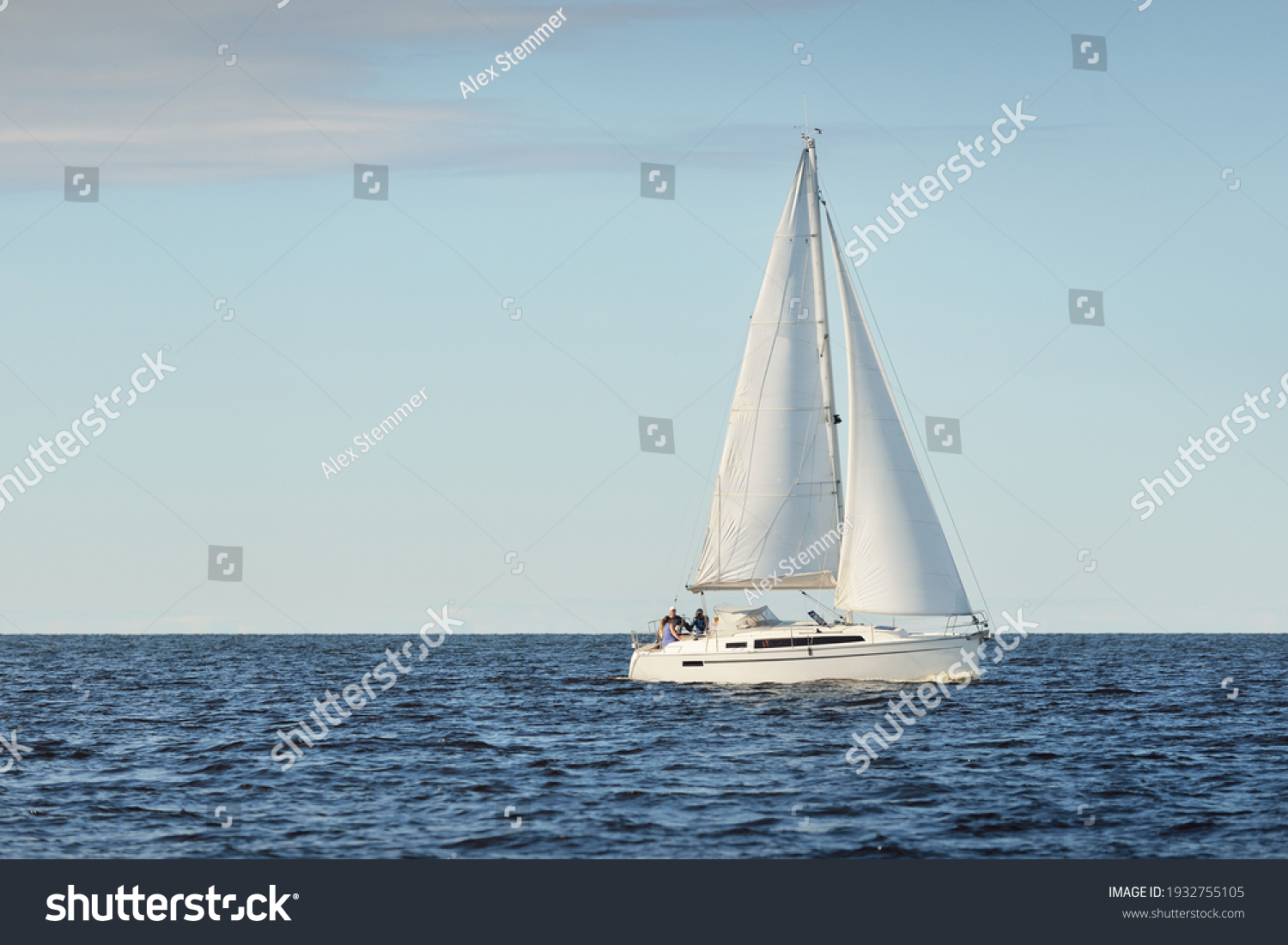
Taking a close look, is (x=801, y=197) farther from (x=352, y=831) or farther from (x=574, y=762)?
(x=352, y=831)

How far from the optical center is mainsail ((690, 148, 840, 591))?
151ft

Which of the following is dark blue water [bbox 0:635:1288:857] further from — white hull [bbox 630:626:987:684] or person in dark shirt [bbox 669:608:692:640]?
person in dark shirt [bbox 669:608:692:640]

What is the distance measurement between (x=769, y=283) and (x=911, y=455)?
25.6 feet

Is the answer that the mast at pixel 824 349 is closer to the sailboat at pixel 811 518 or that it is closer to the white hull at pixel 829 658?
the sailboat at pixel 811 518

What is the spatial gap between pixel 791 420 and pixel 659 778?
21.4 metres

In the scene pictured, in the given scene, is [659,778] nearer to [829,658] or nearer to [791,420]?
[829,658]

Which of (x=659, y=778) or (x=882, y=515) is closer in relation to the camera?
(x=659, y=778)

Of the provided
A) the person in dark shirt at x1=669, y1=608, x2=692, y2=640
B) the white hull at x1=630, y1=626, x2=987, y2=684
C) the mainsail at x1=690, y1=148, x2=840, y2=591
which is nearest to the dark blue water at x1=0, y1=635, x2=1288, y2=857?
the white hull at x1=630, y1=626, x2=987, y2=684

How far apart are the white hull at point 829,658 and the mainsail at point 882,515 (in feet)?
3.50

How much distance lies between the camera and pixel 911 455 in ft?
144

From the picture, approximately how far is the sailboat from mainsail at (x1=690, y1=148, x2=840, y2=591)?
0.04 m

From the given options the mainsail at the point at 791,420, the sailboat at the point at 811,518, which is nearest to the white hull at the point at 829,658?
the sailboat at the point at 811,518

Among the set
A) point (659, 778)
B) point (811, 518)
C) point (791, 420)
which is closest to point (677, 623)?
point (811, 518)

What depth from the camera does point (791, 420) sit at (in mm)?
46375
